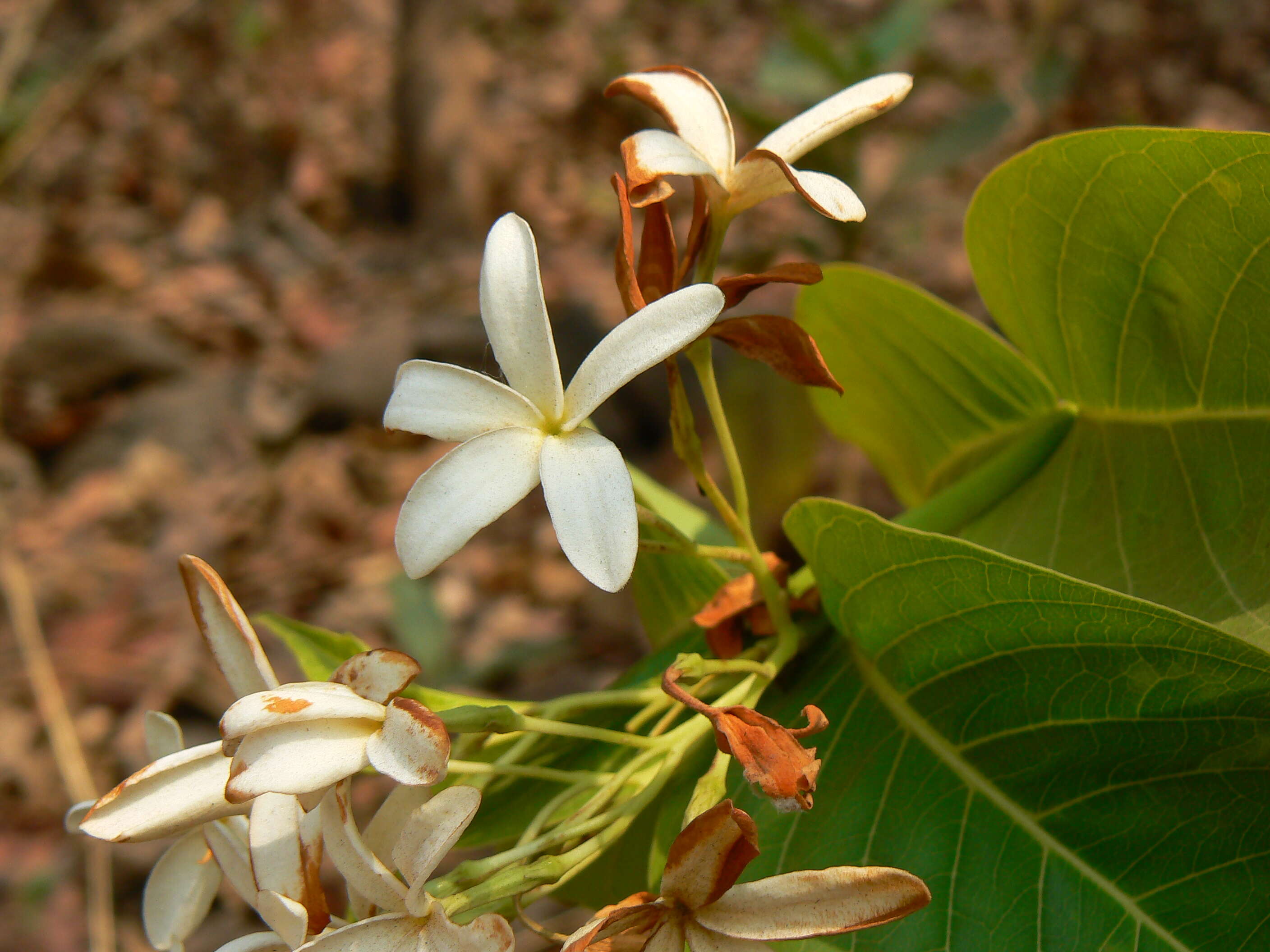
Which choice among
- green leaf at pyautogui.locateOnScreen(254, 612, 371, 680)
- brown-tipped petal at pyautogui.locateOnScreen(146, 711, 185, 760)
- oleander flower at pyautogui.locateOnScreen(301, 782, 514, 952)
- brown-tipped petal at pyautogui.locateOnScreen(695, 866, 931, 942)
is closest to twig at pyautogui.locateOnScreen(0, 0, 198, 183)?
green leaf at pyautogui.locateOnScreen(254, 612, 371, 680)

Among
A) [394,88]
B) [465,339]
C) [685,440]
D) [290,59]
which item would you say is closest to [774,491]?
[685,440]

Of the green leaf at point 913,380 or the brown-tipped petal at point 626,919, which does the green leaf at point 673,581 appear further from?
the brown-tipped petal at point 626,919

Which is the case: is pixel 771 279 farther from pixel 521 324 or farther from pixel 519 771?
pixel 519 771

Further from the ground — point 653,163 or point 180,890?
point 653,163

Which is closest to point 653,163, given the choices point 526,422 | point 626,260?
point 626,260

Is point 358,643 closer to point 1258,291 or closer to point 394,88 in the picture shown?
point 1258,291

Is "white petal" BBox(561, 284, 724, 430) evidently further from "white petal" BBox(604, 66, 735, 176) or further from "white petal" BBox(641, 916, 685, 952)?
"white petal" BBox(641, 916, 685, 952)

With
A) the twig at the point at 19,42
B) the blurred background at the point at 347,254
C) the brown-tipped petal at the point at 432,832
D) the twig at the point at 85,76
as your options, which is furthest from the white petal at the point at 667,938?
the twig at the point at 19,42
